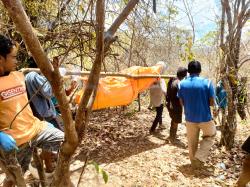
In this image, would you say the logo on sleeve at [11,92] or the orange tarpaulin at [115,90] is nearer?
the logo on sleeve at [11,92]

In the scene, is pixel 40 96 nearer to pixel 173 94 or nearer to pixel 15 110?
pixel 15 110

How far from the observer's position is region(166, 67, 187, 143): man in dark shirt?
6355 mm

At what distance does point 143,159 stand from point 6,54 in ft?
10.9

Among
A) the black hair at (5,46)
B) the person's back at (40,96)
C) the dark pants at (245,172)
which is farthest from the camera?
the dark pants at (245,172)

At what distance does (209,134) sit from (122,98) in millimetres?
1523

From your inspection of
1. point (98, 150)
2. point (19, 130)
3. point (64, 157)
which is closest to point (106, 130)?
point (98, 150)

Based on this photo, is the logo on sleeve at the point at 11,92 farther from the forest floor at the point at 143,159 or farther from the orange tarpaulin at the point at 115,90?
the orange tarpaulin at the point at 115,90

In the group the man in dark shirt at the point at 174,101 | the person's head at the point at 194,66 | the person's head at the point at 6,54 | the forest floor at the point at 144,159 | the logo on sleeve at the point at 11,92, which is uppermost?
the person's head at the point at 6,54

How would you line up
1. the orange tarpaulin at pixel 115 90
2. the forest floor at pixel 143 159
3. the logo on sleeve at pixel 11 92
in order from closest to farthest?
the logo on sleeve at pixel 11 92
the forest floor at pixel 143 159
the orange tarpaulin at pixel 115 90

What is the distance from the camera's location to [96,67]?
212 centimetres

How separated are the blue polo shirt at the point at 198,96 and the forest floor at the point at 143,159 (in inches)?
33.6

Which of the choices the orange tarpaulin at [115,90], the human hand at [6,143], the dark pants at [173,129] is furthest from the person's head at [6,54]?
the dark pants at [173,129]

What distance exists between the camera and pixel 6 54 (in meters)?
3.02

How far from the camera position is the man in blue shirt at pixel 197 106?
5.02 meters
